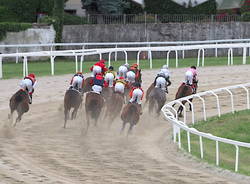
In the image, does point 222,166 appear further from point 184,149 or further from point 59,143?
point 59,143

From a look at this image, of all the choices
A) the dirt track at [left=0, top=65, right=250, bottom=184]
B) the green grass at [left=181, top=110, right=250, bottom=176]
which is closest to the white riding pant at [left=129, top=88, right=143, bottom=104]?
the dirt track at [left=0, top=65, right=250, bottom=184]

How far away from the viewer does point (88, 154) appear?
12.5 metres

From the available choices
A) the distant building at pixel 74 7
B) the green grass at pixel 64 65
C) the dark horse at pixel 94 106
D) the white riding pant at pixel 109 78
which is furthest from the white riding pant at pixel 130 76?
the distant building at pixel 74 7

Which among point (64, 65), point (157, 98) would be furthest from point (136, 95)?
point (64, 65)

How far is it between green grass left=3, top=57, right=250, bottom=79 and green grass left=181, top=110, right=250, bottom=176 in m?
7.42

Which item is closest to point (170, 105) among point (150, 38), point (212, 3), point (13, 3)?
point (150, 38)

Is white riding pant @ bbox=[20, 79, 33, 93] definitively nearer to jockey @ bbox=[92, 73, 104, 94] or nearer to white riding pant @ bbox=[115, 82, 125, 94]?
jockey @ bbox=[92, 73, 104, 94]

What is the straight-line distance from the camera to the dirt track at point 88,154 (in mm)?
10555

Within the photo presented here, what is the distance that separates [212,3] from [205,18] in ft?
9.32

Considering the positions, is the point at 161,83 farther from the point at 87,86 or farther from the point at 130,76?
the point at 87,86

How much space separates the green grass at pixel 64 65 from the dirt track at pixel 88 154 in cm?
451

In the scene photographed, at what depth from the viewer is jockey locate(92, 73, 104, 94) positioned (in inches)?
594

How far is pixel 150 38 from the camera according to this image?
97.5ft

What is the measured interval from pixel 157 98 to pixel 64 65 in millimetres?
9611
